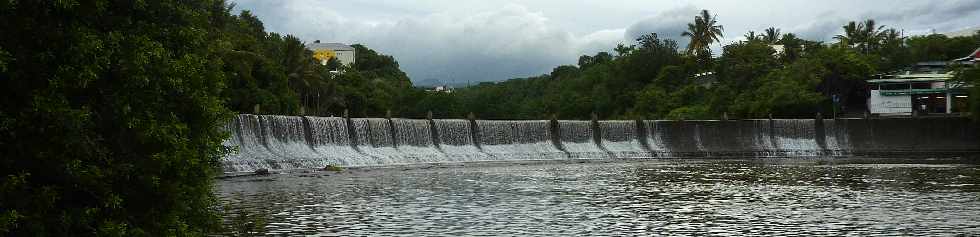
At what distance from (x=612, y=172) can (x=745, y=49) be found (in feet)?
159

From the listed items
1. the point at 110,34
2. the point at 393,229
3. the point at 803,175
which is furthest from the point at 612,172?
the point at 110,34

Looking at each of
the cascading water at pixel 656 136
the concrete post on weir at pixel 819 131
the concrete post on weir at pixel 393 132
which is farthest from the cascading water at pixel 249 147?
the concrete post on weir at pixel 819 131

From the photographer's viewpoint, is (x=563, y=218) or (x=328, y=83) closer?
(x=563, y=218)

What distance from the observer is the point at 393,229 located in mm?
18281

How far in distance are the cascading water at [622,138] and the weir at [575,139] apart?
6 cm

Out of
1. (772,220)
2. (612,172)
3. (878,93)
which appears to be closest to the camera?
(772,220)

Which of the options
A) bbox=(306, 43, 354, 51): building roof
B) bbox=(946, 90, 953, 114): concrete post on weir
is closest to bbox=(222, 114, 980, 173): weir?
bbox=(946, 90, 953, 114): concrete post on weir

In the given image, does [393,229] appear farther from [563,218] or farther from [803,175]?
[803,175]

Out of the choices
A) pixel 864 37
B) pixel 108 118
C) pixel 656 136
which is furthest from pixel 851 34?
Answer: pixel 108 118

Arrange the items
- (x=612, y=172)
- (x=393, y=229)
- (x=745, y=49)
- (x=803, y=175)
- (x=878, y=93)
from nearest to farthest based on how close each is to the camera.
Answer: (x=393, y=229) → (x=803, y=175) → (x=612, y=172) → (x=878, y=93) → (x=745, y=49)

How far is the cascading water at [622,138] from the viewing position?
2200 inches

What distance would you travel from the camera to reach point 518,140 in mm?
53562

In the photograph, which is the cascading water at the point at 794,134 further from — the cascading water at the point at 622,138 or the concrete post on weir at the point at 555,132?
the concrete post on weir at the point at 555,132

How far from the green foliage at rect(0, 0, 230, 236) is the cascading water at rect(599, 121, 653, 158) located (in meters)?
45.5
